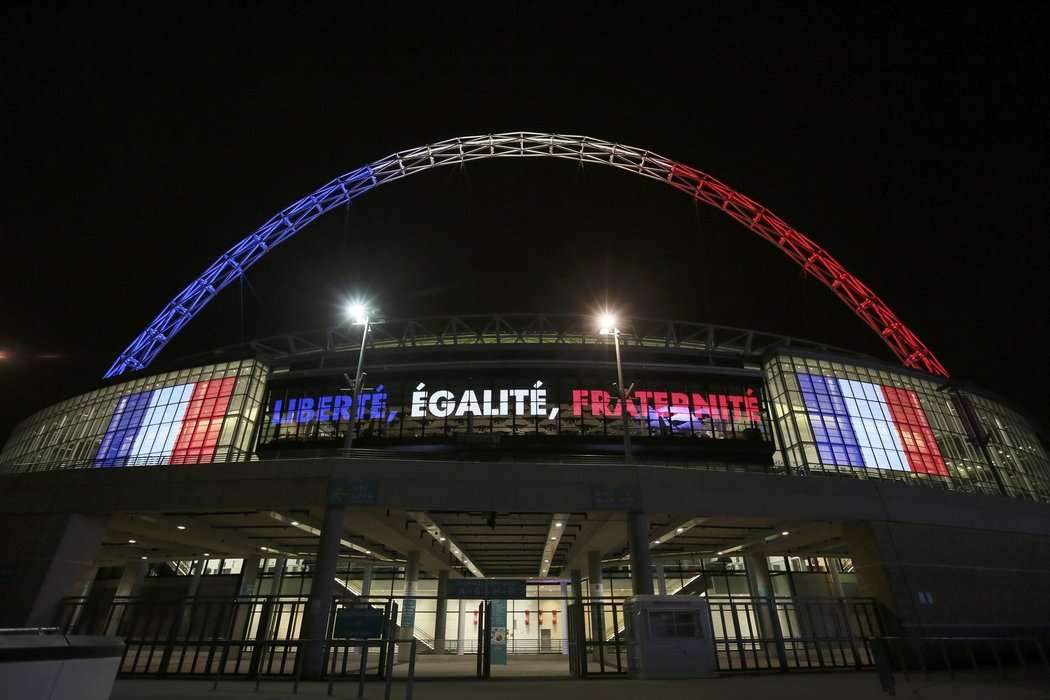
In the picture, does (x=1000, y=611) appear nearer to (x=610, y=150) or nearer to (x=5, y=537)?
(x=610, y=150)

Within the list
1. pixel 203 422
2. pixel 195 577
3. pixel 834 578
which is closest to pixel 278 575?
pixel 195 577

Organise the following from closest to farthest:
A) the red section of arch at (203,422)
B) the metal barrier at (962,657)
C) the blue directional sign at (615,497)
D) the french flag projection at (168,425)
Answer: the metal barrier at (962,657), the blue directional sign at (615,497), the red section of arch at (203,422), the french flag projection at (168,425)

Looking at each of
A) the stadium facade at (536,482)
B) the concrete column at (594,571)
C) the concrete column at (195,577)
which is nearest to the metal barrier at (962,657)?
the stadium facade at (536,482)

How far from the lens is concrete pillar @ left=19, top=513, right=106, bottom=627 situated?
1991cm

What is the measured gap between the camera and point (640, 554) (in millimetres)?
20969

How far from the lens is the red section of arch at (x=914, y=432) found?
1465 inches

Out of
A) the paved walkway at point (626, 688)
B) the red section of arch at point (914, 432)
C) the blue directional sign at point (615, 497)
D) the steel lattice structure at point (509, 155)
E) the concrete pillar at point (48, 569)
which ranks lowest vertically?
the paved walkway at point (626, 688)

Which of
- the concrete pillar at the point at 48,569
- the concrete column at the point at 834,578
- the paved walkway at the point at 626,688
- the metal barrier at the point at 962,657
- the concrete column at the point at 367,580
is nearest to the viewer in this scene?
the paved walkway at the point at 626,688

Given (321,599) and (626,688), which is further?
(321,599)

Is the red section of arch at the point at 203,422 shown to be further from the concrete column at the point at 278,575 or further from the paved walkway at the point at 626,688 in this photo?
the paved walkway at the point at 626,688

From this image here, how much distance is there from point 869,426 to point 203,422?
4990 cm

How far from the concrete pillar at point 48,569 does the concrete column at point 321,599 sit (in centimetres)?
1082

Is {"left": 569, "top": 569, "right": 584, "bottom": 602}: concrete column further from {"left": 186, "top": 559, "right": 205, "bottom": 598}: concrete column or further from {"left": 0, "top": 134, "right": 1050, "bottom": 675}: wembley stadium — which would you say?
{"left": 186, "top": 559, "right": 205, "bottom": 598}: concrete column

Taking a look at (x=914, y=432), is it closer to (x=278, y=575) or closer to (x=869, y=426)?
(x=869, y=426)
